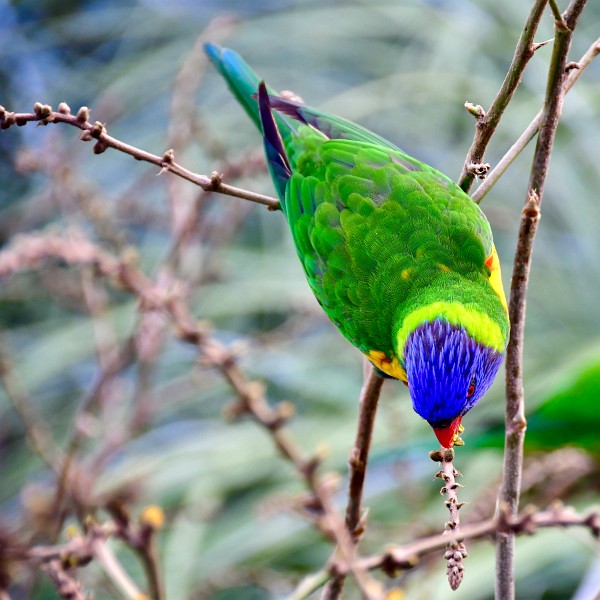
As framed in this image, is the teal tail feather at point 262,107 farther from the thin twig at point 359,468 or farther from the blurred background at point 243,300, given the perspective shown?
the thin twig at point 359,468

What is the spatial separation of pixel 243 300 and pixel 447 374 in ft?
6.02

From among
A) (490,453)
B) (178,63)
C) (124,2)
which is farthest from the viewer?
(124,2)

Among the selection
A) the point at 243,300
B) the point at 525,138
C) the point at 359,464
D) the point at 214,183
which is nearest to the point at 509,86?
the point at 525,138

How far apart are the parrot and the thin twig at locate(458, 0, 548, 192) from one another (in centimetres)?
24

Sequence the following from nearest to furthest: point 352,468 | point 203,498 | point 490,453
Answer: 1. point 352,468
2. point 203,498
3. point 490,453

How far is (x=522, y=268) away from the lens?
3.04ft

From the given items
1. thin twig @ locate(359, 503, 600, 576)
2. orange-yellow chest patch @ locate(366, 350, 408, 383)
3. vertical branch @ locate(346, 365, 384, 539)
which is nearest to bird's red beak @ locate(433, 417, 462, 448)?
orange-yellow chest patch @ locate(366, 350, 408, 383)

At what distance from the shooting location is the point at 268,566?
250 centimetres

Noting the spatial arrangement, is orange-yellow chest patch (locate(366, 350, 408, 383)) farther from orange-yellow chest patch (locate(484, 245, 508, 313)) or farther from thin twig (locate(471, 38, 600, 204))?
thin twig (locate(471, 38, 600, 204))

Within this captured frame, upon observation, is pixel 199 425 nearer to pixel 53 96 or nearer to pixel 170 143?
pixel 170 143

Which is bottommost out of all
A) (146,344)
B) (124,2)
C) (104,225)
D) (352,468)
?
(352,468)

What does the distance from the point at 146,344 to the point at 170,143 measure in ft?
1.61

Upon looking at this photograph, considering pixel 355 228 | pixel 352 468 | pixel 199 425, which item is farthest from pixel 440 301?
pixel 199 425

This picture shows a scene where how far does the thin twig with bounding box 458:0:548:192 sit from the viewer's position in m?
0.97
